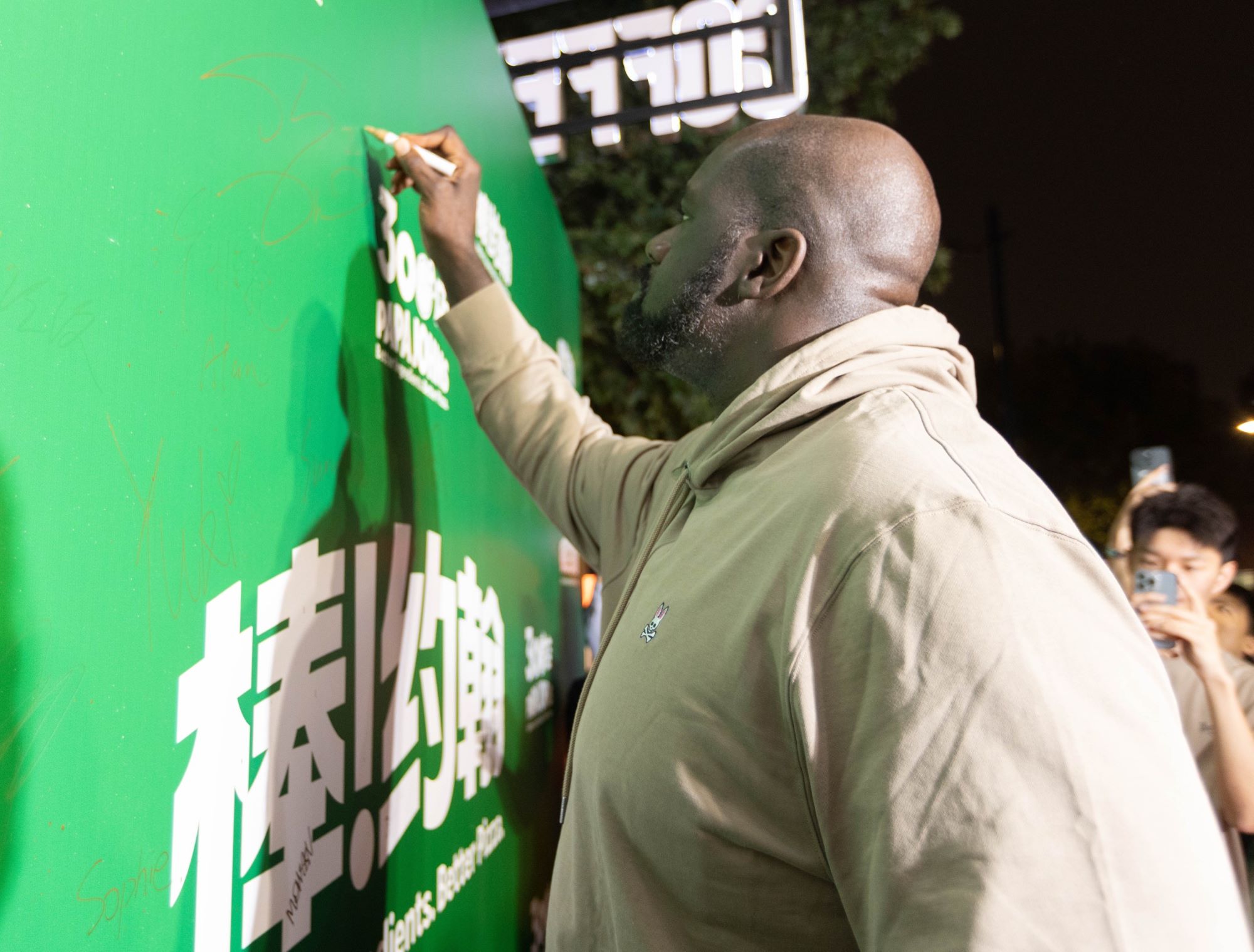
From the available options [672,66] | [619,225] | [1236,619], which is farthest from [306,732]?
[619,225]

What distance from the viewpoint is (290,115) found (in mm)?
1288

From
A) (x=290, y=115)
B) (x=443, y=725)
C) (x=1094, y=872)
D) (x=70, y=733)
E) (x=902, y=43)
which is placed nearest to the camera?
(x=1094, y=872)

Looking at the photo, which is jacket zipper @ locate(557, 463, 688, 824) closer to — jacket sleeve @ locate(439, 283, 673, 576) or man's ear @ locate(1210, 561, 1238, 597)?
jacket sleeve @ locate(439, 283, 673, 576)

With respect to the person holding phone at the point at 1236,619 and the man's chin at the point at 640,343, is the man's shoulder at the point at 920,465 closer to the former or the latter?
the man's chin at the point at 640,343

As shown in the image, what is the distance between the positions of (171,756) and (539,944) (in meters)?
2.17

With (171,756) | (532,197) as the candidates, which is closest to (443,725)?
(171,756)

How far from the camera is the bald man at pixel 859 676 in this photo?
0.65 metres

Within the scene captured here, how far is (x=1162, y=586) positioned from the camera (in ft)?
6.74

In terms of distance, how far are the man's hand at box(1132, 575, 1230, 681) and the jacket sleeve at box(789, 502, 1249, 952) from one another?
57.9 inches

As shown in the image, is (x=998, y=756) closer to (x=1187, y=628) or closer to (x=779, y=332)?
(x=779, y=332)

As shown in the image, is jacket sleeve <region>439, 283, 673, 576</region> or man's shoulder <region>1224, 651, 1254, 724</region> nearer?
jacket sleeve <region>439, 283, 673, 576</region>

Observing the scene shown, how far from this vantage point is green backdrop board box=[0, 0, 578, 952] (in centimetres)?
81

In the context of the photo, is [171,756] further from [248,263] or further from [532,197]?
[532,197]

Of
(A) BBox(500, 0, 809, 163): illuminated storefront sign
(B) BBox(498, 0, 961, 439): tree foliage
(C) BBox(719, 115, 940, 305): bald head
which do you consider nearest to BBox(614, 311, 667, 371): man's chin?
(C) BBox(719, 115, 940, 305): bald head
